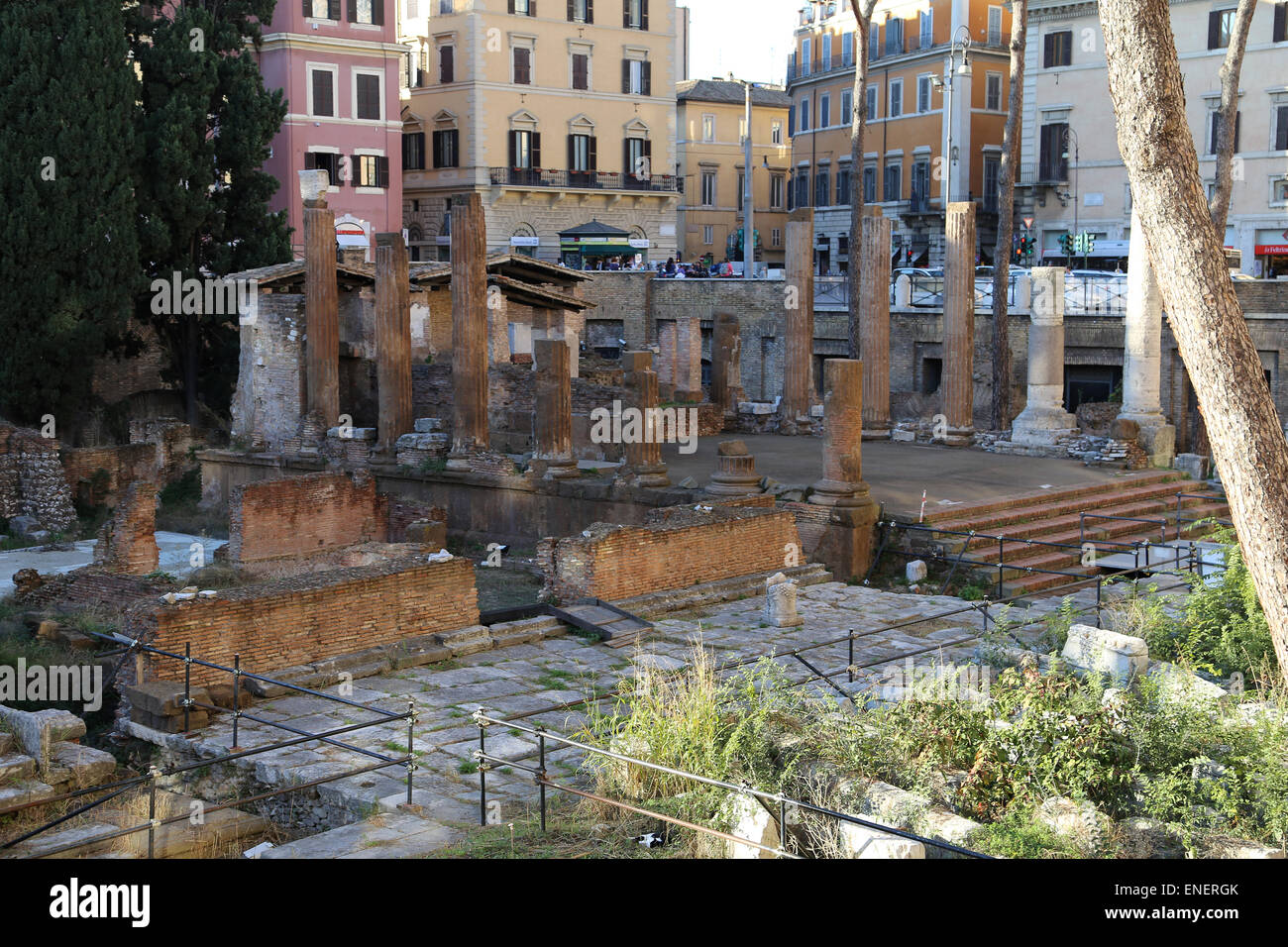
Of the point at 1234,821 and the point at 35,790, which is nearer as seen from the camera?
the point at 1234,821

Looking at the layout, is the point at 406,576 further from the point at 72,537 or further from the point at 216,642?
the point at 72,537

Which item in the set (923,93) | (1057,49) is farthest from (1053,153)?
(923,93)

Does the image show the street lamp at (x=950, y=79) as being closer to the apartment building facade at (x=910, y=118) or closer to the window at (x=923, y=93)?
the apartment building facade at (x=910, y=118)

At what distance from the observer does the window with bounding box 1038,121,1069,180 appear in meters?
40.9

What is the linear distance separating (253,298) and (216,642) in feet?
53.0

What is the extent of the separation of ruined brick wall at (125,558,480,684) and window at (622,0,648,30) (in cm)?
3789

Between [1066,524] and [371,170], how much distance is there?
26.8m

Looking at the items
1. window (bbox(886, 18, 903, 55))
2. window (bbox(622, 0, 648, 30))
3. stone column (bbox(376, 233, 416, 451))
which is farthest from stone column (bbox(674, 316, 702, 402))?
window (bbox(622, 0, 648, 30))

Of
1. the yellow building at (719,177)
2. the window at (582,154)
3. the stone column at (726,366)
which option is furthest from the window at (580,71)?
the stone column at (726,366)

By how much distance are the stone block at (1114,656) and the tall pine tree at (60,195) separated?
22595 millimetres

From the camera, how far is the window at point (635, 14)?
49188 millimetres

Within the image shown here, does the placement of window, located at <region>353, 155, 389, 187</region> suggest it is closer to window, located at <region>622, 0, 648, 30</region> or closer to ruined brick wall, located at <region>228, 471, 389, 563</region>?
window, located at <region>622, 0, 648, 30</region>
